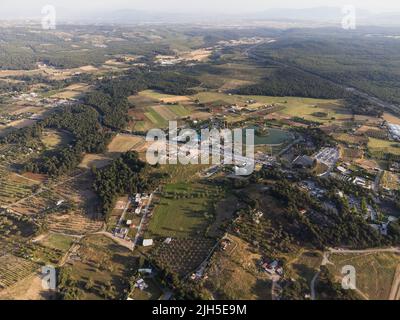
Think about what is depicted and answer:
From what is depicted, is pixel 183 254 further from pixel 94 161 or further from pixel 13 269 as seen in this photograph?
pixel 94 161

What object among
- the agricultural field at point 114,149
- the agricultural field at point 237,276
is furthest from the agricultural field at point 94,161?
the agricultural field at point 237,276

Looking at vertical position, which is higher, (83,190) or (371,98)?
(371,98)

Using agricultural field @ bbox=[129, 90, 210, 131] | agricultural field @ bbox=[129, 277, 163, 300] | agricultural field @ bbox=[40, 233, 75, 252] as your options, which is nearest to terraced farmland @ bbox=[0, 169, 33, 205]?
agricultural field @ bbox=[40, 233, 75, 252]

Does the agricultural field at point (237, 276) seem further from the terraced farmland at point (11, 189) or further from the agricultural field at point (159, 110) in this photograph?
the agricultural field at point (159, 110)

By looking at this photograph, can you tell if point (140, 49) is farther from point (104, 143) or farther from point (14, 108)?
point (104, 143)

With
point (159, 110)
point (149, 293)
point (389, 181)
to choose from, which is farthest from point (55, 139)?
point (389, 181)

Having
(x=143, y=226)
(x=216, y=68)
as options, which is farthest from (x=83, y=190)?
(x=216, y=68)

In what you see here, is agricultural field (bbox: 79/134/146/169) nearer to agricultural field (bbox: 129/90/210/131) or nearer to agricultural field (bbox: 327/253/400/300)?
agricultural field (bbox: 129/90/210/131)
